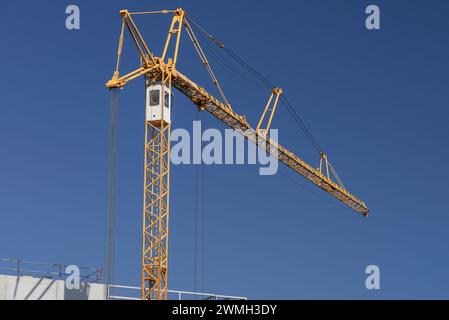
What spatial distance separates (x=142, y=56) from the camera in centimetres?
8456

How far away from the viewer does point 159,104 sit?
8125cm

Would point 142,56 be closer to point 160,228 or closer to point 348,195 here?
point 160,228

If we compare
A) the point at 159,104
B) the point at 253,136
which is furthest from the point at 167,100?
the point at 253,136

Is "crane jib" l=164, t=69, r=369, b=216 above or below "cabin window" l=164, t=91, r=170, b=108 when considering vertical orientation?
above

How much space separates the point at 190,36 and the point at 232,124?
1284 cm

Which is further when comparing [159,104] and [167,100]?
[167,100]

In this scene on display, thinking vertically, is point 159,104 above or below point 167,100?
below

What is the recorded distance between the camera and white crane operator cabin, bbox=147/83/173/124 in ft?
265

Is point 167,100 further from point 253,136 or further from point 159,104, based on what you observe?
point 253,136

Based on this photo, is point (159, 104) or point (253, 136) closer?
point (159, 104)

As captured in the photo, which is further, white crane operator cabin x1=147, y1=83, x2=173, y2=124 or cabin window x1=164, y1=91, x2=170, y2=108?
cabin window x1=164, y1=91, x2=170, y2=108

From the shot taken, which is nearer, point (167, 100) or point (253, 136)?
point (167, 100)
